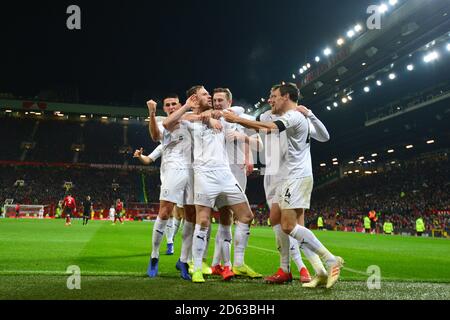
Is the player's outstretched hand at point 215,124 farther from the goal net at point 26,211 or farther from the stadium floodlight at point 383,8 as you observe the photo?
the goal net at point 26,211

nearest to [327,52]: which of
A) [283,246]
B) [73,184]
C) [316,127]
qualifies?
[316,127]

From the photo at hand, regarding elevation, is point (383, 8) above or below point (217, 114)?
above

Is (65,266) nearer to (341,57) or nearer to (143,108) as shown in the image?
(341,57)

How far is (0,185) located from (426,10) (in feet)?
143

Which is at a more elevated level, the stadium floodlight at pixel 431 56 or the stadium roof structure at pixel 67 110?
the stadium roof structure at pixel 67 110

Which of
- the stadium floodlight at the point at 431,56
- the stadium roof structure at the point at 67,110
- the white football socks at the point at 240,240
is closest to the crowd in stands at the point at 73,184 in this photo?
the stadium roof structure at the point at 67,110

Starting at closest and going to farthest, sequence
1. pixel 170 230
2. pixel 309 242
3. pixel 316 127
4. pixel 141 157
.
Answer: pixel 309 242
pixel 316 127
pixel 141 157
pixel 170 230

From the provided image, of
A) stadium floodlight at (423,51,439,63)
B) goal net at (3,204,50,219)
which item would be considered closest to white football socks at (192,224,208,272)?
stadium floodlight at (423,51,439,63)

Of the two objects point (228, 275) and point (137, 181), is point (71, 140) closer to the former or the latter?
point (137, 181)

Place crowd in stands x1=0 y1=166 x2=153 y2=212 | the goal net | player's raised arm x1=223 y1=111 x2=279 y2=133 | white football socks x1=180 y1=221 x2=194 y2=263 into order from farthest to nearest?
crowd in stands x1=0 y1=166 x2=153 y2=212 → the goal net → white football socks x1=180 y1=221 x2=194 y2=263 → player's raised arm x1=223 y1=111 x2=279 y2=133

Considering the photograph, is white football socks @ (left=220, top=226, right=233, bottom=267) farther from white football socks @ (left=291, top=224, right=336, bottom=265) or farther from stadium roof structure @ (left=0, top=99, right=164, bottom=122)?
stadium roof structure @ (left=0, top=99, right=164, bottom=122)

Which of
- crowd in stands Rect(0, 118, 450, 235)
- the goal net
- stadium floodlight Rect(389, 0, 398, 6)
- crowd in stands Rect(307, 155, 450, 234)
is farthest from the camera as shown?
the goal net

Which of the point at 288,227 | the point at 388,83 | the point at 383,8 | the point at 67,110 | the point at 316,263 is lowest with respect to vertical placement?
the point at 316,263
